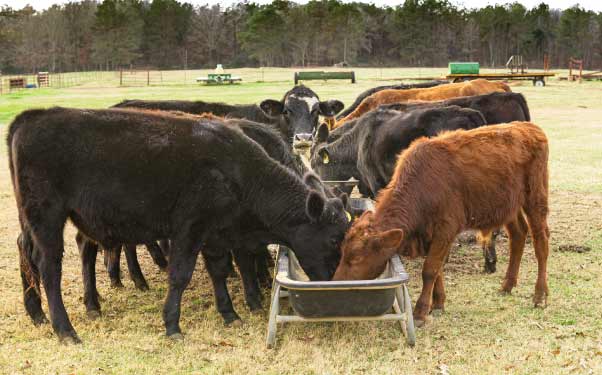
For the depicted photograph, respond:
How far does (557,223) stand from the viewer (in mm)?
9438

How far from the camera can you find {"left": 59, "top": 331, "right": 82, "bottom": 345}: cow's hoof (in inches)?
212

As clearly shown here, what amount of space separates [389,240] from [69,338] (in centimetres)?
275

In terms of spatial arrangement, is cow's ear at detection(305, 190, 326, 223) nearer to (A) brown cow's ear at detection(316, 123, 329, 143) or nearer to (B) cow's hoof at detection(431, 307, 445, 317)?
(B) cow's hoof at detection(431, 307, 445, 317)

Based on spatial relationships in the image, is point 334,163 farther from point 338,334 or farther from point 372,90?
point 372,90

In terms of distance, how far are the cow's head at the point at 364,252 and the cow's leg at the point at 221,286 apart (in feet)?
3.73

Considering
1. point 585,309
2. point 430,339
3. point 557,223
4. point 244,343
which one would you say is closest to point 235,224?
point 244,343

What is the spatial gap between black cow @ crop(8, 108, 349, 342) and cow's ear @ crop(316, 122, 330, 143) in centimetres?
419

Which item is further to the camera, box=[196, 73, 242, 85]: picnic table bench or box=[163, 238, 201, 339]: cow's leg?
box=[196, 73, 242, 85]: picnic table bench

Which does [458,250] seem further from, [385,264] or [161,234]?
[161,234]

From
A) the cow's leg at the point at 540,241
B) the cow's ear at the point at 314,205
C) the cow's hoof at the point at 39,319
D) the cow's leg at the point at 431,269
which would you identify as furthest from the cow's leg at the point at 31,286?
the cow's leg at the point at 540,241

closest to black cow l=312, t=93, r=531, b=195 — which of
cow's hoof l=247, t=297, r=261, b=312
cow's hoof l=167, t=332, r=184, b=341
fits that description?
cow's hoof l=247, t=297, r=261, b=312

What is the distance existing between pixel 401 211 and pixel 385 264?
509 millimetres

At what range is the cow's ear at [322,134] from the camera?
32.6ft

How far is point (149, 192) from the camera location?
5512 millimetres
